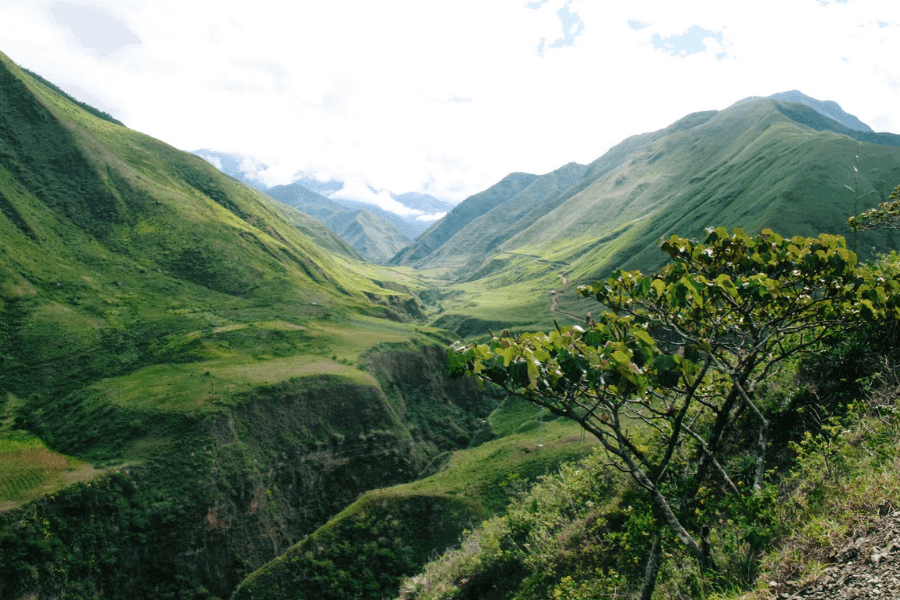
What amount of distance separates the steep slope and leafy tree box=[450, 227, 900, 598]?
6520 centimetres

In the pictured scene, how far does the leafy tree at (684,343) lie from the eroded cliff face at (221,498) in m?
63.8

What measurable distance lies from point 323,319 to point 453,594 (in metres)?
105

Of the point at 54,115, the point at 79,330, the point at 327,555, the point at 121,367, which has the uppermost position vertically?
the point at 54,115

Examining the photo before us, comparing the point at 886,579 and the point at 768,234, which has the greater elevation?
the point at 768,234

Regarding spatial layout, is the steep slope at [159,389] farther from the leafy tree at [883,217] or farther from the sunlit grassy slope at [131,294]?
the leafy tree at [883,217]

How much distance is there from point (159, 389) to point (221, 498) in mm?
24155

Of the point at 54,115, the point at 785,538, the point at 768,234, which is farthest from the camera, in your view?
the point at 54,115

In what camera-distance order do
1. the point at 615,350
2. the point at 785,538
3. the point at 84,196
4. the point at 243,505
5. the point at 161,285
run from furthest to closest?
the point at 84,196, the point at 161,285, the point at 243,505, the point at 785,538, the point at 615,350

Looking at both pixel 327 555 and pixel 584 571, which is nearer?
pixel 584 571

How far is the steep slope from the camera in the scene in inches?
2197

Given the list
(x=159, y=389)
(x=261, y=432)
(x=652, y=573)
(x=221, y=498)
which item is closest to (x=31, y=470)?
(x=159, y=389)

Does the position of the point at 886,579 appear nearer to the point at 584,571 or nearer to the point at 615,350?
the point at 615,350

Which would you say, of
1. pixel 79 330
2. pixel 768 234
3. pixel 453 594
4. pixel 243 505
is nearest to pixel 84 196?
pixel 79 330

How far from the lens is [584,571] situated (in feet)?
61.2
